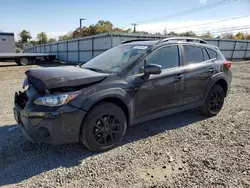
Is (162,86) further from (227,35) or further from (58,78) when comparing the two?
(227,35)

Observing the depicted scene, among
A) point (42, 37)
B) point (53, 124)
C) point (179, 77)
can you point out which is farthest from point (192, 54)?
point (42, 37)

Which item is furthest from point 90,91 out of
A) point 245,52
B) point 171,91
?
point 245,52

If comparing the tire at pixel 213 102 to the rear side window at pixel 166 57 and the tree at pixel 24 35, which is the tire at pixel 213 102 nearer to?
the rear side window at pixel 166 57

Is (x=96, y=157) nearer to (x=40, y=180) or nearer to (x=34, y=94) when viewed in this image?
(x=40, y=180)

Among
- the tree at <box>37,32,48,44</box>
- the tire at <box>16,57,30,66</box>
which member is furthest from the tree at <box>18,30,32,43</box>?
the tire at <box>16,57,30,66</box>

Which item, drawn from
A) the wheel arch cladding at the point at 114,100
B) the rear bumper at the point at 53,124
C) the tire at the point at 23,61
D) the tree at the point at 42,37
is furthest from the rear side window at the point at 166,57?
the tree at the point at 42,37

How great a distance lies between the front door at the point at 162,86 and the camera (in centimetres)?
347

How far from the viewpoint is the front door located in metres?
3.47

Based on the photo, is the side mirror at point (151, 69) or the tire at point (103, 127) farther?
the side mirror at point (151, 69)

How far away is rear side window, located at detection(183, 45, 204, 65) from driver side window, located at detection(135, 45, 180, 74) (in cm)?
23

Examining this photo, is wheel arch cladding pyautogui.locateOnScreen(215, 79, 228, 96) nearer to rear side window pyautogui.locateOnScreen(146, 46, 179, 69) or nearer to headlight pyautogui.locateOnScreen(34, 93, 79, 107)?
rear side window pyautogui.locateOnScreen(146, 46, 179, 69)

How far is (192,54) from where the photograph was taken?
433 centimetres

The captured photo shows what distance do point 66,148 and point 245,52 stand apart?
31.5m

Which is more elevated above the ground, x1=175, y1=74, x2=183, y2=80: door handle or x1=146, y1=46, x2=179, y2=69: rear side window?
x1=146, y1=46, x2=179, y2=69: rear side window
